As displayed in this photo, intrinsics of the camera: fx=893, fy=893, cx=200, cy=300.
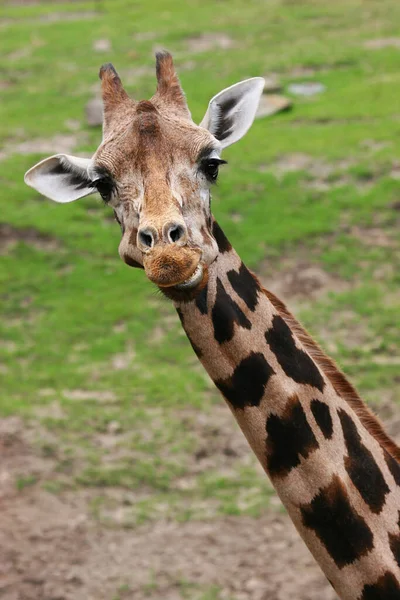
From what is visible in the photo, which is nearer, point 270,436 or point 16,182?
point 270,436

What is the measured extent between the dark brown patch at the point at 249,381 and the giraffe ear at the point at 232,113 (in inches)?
54.9

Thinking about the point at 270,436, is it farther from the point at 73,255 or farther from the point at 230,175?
the point at 230,175

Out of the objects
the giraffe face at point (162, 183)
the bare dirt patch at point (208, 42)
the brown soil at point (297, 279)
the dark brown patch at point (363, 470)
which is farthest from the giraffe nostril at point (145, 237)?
the bare dirt patch at point (208, 42)

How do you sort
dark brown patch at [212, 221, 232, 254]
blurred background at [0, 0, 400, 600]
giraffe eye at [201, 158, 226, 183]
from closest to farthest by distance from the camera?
giraffe eye at [201, 158, 226, 183] → dark brown patch at [212, 221, 232, 254] → blurred background at [0, 0, 400, 600]

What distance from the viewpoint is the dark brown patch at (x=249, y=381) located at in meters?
4.72

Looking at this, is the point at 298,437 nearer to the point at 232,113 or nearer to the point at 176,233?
the point at 176,233

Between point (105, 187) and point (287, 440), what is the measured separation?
170 cm

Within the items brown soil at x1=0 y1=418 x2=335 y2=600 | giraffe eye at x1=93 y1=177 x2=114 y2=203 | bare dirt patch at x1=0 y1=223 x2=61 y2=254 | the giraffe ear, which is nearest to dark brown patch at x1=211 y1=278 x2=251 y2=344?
giraffe eye at x1=93 y1=177 x2=114 y2=203

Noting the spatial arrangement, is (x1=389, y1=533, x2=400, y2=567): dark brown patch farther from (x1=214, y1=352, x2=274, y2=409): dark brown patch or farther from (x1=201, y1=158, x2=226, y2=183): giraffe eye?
(x1=201, y1=158, x2=226, y2=183): giraffe eye

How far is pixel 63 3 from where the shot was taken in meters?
29.6

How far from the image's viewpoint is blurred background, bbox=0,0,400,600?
316 inches

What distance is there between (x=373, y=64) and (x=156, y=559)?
1513cm

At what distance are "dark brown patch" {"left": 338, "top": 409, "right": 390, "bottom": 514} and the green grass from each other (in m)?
3.13

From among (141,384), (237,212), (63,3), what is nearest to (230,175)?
(237,212)
